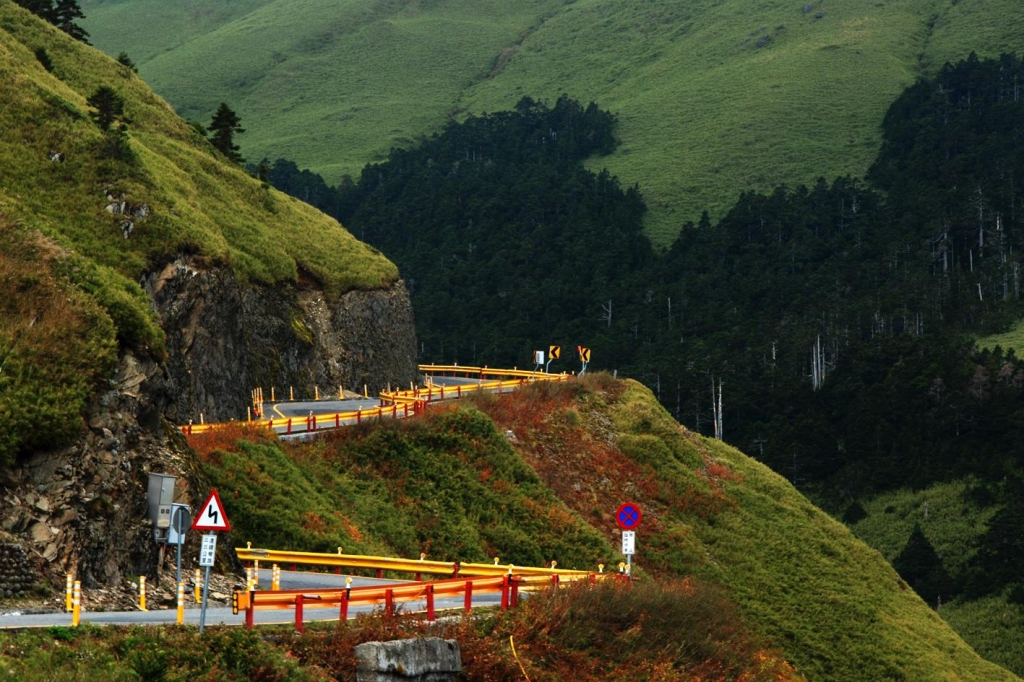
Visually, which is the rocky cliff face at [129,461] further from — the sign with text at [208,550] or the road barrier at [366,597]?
the sign with text at [208,550]

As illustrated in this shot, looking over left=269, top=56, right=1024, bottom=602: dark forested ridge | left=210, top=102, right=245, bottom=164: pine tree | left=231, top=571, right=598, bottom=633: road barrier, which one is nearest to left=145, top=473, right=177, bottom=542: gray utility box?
left=231, top=571, right=598, bottom=633: road barrier

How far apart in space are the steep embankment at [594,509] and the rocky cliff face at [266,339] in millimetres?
4559

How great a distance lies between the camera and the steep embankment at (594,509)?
38.9 metres

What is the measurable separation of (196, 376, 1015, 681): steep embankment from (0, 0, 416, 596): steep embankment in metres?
5.06

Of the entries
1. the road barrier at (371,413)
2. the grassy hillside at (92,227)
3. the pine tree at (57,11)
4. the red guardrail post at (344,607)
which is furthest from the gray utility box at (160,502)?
the pine tree at (57,11)

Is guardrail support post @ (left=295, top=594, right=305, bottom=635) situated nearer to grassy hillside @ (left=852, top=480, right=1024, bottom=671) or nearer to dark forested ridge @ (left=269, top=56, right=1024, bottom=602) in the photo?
grassy hillside @ (left=852, top=480, right=1024, bottom=671)

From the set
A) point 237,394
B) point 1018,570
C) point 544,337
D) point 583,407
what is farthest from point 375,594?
point 544,337

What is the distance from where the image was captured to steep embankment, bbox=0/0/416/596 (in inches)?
980

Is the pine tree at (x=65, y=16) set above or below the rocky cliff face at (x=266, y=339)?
above

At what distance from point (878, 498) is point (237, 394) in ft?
279

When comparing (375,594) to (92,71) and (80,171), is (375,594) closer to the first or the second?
(80,171)

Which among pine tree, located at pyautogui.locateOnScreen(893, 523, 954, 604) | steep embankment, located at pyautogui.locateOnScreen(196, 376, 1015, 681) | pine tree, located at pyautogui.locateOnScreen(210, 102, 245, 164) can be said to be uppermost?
pine tree, located at pyautogui.locateOnScreen(210, 102, 245, 164)

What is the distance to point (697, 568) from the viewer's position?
47812 mm

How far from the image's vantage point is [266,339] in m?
53.7
